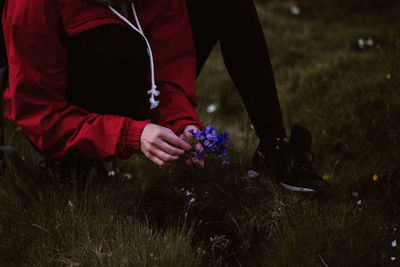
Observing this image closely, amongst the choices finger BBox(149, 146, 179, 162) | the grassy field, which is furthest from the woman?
the grassy field

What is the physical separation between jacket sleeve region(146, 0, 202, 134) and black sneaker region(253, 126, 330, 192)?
0.42 m

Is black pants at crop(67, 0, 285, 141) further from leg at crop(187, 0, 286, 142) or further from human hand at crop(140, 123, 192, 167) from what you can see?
human hand at crop(140, 123, 192, 167)

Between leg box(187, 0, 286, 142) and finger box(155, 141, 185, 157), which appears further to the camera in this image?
leg box(187, 0, 286, 142)

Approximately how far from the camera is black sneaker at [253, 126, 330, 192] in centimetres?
187

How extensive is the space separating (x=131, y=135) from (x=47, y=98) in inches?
16.3

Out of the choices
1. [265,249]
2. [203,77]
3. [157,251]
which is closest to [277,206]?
[265,249]

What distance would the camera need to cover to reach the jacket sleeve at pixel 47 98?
152cm

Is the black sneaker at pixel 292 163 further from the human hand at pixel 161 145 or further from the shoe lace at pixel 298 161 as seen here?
the human hand at pixel 161 145

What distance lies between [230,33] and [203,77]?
2158 millimetres

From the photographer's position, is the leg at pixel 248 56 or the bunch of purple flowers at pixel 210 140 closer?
the bunch of purple flowers at pixel 210 140

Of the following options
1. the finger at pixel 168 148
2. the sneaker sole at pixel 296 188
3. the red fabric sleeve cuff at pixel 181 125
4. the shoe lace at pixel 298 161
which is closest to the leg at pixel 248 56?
the shoe lace at pixel 298 161

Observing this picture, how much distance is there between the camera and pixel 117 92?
6.07ft

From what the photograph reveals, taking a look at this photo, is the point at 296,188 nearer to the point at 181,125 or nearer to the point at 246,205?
the point at 246,205

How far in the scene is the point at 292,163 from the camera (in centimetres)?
190
